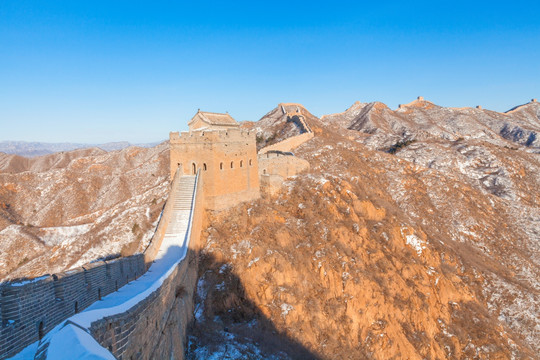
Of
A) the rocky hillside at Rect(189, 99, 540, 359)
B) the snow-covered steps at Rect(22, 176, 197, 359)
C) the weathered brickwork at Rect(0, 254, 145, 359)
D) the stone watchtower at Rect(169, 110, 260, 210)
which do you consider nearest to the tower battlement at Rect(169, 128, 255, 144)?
the stone watchtower at Rect(169, 110, 260, 210)

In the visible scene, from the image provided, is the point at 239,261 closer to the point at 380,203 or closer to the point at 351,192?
the point at 351,192

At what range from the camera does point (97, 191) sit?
45.3m

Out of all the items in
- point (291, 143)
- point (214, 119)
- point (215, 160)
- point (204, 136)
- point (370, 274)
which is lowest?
point (370, 274)

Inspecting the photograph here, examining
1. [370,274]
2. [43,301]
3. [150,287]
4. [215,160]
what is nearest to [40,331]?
[43,301]

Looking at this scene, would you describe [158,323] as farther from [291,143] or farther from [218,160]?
[291,143]

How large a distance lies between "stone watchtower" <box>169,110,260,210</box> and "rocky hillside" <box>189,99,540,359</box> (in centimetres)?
121

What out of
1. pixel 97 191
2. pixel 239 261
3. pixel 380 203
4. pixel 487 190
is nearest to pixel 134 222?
pixel 239 261

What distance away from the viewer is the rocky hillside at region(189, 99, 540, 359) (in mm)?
15352

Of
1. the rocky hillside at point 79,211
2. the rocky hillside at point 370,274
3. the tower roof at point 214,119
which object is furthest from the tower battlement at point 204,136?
the rocky hillside at point 79,211

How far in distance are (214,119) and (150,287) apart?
724 inches

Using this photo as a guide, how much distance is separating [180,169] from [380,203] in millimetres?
16277

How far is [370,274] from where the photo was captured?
61.3ft

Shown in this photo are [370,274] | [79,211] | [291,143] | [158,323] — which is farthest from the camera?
[79,211]

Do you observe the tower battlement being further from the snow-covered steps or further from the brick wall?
the brick wall
